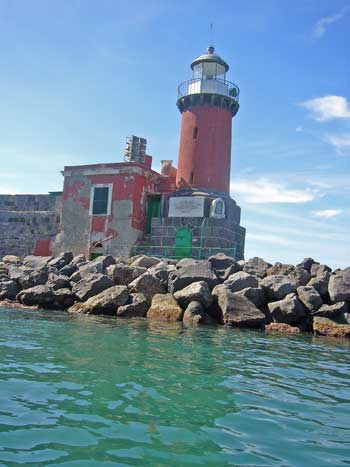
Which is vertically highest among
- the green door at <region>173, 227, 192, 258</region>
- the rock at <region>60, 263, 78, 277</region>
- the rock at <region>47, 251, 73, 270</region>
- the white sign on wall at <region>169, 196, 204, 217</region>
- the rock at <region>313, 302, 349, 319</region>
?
the white sign on wall at <region>169, 196, 204, 217</region>

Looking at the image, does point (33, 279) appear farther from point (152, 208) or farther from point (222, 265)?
point (152, 208)

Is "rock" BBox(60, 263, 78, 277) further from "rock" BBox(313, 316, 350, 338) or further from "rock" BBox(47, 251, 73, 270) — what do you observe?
"rock" BBox(313, 316, 350, 338)

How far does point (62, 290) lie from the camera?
1470 centimetres

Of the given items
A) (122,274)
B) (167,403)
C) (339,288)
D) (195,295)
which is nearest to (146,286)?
(122,274)

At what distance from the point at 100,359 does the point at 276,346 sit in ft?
12.9

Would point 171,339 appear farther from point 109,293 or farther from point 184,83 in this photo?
point 184,83

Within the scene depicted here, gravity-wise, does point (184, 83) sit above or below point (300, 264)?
above

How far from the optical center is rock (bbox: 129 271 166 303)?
13923 mm

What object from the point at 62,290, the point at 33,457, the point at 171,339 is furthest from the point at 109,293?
the point at 33,457

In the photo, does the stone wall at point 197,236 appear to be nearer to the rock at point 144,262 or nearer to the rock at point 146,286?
the rock at point 144,262

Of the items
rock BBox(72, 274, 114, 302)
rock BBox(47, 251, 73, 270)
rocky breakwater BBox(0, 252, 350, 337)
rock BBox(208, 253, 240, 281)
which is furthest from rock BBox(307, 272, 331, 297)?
rock BBox(47, 251, 73, 270)

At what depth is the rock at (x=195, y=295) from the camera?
40.7ft

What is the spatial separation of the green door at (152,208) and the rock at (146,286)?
9694 mm

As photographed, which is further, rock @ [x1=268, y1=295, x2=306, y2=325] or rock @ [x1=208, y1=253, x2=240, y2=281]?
rock @ [x1=208, y1=253, x2=240, y2=281]
